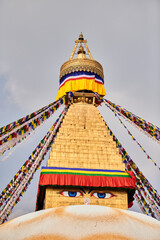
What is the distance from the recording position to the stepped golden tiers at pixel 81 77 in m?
11.3

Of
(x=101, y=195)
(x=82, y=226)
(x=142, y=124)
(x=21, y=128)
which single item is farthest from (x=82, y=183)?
(x=82, y=226)

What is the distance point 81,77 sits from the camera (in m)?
11.5

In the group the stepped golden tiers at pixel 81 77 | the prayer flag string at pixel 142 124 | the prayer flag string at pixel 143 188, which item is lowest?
the prayer flag string at pixel 143 188

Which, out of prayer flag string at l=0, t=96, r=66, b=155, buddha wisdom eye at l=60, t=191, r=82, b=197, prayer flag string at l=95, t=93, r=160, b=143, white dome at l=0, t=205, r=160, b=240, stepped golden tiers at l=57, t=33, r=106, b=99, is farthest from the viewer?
stepped golden tiers at l=57, t=33, r=106, b=99

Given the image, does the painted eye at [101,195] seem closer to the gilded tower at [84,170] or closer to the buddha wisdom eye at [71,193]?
the gilded tower at [84,170]

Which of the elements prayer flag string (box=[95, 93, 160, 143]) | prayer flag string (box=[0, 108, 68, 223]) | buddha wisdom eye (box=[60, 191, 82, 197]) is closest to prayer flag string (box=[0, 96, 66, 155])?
prayer flag string (box=[0, 108, 68, 223])

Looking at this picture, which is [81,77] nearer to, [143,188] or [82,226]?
[143,188]

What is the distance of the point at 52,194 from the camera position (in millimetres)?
6723

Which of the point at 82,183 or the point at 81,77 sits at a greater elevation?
the point at 81,77

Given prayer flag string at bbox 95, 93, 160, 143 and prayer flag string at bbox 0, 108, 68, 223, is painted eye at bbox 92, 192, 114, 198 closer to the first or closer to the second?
prayer flag string at bbox 95, 93, 160, 143

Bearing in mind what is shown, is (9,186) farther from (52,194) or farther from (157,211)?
(157,211)

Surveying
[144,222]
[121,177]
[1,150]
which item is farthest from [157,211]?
[144,222]

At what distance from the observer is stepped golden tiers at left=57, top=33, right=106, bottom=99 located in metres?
11.3

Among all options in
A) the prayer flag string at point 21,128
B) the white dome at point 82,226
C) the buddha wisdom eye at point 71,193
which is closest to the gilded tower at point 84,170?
the buddha wisdom eye at point 71,193
